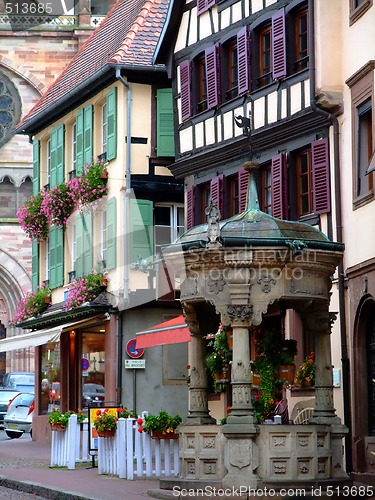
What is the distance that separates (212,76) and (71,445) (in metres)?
8.17

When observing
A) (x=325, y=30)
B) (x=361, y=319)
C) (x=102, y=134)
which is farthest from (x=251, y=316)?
(x=102, y=134)

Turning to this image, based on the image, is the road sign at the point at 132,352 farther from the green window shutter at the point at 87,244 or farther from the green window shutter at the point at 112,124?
the green window shutter at the point at 112,124

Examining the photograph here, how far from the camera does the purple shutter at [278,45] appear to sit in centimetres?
2420

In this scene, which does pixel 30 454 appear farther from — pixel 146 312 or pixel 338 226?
pixel 338 226

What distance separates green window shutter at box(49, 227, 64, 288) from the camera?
35.5 meters

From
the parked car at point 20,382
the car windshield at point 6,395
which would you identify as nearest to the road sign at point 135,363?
the car windshield at point 6,395

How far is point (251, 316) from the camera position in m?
16.5

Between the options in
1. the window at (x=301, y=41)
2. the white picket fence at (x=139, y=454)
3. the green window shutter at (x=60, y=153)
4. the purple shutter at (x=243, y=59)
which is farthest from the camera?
the green window shutter at (x=60, y=153)

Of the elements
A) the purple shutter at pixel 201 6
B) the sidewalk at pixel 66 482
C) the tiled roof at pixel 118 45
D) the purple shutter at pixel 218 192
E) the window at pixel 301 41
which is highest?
the tiled roof at pixel 118 45

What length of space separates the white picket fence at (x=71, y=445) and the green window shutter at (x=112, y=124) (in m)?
9.66

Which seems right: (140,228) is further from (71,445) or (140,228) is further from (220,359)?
(220,359)

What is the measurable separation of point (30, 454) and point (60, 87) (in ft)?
39.2

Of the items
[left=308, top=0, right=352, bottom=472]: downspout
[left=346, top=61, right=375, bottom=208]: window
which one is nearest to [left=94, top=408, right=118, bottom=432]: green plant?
[left=308, top=0, right=352, bottom=472]: downspout

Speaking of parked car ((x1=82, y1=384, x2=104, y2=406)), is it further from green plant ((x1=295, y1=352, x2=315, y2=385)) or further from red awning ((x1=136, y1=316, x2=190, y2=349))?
green plant ((x1=295, y1=352, x2=315, y2=385))
